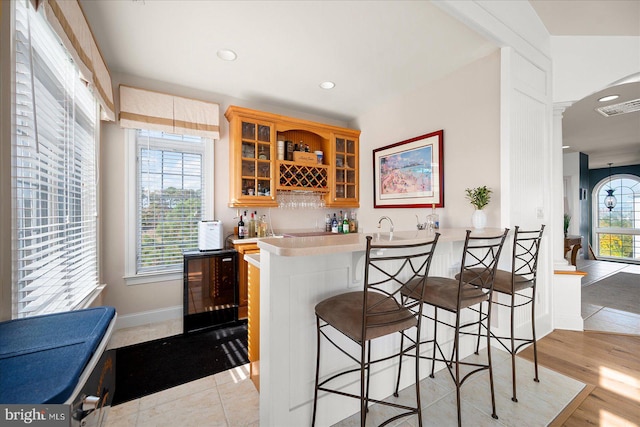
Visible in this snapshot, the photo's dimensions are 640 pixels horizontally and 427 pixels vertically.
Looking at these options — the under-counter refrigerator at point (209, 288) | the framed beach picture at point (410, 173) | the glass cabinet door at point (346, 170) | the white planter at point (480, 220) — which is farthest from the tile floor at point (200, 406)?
the glass cabinet door at point (346, 170)

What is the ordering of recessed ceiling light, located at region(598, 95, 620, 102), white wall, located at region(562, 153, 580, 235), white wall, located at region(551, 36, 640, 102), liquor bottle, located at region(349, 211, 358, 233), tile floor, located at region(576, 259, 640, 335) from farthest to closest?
white wall, located at region(562, 153, 580, 235) < liquor bottle, located at region(349, 211, 358, 233) < recessed ceiling light, located at region(598, 95, 620, 102) < tile floor, located at region(576, 259, 640, 335) < white wall, located at region(551, 36, 640, 102)

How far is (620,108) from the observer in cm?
401

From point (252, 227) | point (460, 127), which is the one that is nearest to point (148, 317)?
point (252, 227)

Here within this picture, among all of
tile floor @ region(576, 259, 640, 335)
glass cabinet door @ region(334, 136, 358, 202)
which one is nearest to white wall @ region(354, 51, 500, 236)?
glass cabinet door @ region(334, 136, 358, 202)

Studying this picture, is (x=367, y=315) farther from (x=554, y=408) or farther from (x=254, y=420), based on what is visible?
(x=554, y=408)

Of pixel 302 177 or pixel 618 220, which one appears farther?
pixel 618 220

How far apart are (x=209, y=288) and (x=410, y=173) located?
9.10 ft

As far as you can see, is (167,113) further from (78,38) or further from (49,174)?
(49,174)

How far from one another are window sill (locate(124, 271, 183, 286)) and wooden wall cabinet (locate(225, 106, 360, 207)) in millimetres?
1075

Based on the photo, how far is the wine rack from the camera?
373 centimetres

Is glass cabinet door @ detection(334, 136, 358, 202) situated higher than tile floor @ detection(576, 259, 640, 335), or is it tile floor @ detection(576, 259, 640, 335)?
glass cabinet door @ detection(334, 136, 358, 202)

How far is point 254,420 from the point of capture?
5.40ft

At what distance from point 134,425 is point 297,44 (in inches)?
122

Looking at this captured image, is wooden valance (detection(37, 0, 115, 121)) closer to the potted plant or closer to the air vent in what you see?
the potted plant
